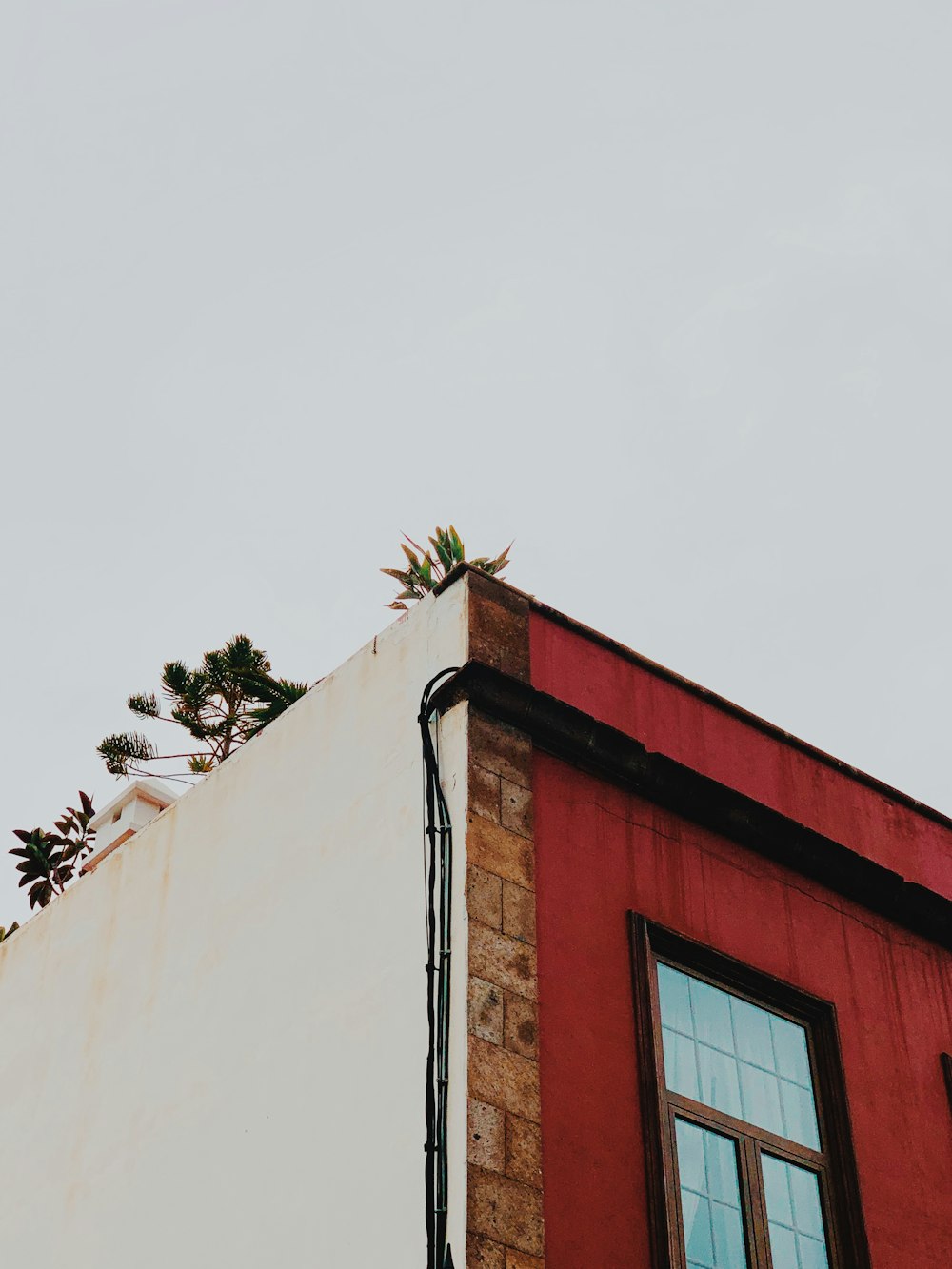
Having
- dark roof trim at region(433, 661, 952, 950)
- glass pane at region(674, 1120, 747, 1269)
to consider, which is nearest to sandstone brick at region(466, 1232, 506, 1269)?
glass pane at region(674, 1120, 747, 1269)

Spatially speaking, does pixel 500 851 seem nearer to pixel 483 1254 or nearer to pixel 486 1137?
pixel 486 1137

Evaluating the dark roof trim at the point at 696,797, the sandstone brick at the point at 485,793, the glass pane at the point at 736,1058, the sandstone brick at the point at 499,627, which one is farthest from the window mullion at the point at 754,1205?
the sandstone brick at the point at 499,627

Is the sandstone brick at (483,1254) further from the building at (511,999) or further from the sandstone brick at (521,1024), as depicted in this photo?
the sandstone brick at (521,1024)

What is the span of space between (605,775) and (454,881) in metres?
1.27

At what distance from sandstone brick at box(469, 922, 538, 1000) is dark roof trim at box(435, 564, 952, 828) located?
1.95 meters

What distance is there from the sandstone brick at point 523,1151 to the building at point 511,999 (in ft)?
0.04

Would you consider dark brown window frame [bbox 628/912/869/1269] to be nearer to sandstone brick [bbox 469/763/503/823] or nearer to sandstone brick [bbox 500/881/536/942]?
sandstone brick [bbox 500/881/536/942]

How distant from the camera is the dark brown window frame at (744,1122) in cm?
699

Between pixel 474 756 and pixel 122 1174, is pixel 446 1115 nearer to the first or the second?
pixel 474 756

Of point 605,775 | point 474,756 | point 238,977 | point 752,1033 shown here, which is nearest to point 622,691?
point 605,775

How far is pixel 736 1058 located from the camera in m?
7.82

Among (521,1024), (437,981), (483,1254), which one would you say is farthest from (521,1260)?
(437,981)

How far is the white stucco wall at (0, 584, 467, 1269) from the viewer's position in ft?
23.1

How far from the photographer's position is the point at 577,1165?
6672 mm
